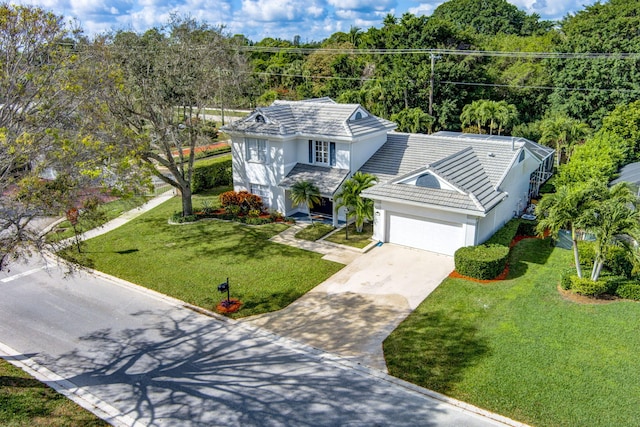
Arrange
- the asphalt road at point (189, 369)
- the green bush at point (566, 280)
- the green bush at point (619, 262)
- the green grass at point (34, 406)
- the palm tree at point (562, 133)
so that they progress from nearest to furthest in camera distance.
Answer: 1. the green grass at point (34, 406)
2. the asphalt road at point (189, 369)
3. the green bush at point (566, 280)
4. the green bush at point (619, 262)
5. the palm tree at point (562, 133)

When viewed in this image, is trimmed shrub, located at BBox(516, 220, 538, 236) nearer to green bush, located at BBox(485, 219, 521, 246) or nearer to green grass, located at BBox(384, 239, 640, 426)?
green bush, located at BBox(485, 219, 521, 246)

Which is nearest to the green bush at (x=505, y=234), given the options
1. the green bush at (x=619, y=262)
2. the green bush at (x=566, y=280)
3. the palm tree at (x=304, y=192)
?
the green bush at (x=566, y=280)

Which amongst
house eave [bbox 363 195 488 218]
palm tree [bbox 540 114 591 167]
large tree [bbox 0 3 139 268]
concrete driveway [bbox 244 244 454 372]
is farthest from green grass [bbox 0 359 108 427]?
palm tree [bbox 540 114 591 167]

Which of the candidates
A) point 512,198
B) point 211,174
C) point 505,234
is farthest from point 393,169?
point 211,174

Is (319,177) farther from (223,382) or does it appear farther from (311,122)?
(223,382)

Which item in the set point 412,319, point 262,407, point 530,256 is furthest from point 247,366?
point 530,256

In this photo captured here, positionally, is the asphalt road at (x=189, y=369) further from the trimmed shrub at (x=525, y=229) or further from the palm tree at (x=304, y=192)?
the trimmed shrub at (x=525, y=229)
